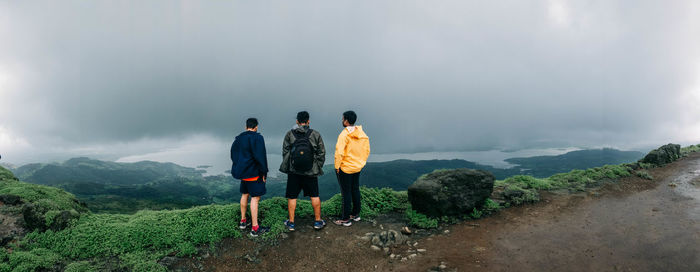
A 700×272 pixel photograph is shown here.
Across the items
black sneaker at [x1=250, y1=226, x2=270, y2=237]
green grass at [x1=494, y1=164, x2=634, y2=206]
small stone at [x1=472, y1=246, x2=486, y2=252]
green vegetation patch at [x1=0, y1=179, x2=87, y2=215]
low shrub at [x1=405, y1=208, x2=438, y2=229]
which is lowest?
small stone at [x1=472, y1=246, x2=486, y2=252]

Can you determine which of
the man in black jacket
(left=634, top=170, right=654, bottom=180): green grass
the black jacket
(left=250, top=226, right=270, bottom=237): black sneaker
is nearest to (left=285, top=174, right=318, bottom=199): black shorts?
the man in black jacket

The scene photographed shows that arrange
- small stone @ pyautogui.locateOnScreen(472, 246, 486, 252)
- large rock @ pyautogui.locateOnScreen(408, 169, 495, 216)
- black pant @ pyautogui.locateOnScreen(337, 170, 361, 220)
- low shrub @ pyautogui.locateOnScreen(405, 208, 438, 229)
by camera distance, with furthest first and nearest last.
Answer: large rock @ pyautogui.locateOnScreen(408, 169, 495, 216) < low shrub @ pyautogui.locateOnScreen(405, 208, 438, 229) < black pant @ pyautogui.locateOnScreen(337, 170, 361, 220) < small stone @ pyautogui.locateOnScreen(472, 246, 486, 252)

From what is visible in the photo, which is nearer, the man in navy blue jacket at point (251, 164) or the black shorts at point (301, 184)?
the man in navy blue jacket at point (251, 164)

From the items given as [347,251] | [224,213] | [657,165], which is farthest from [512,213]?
[657,165]

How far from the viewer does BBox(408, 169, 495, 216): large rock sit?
7.96 m

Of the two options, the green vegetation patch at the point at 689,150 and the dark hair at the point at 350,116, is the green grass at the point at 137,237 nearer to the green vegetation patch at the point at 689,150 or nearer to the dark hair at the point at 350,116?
the dark hair at the point at 350,116

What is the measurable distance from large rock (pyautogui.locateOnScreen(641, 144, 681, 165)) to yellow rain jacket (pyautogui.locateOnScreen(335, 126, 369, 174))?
1928 centimetres

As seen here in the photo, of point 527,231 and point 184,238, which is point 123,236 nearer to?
point 184,238

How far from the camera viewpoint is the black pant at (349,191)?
7098mm

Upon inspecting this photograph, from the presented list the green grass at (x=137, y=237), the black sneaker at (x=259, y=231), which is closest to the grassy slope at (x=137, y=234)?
the green grass at (x=137, y=237)

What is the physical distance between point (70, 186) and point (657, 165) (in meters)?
211

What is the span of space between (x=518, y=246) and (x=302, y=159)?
5.59 meters

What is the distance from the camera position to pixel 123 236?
6105 millimetres

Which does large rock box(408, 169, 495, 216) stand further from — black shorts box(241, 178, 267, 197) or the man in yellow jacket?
black shorts box(241, 178, 267, 197)
